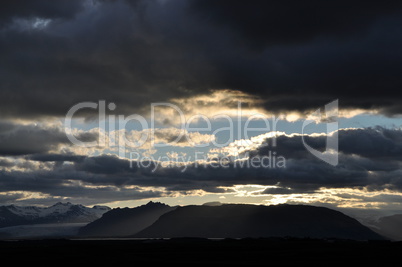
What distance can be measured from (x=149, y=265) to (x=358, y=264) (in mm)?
65844

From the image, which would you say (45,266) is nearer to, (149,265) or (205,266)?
(149,265)

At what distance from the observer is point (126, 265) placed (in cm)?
16550

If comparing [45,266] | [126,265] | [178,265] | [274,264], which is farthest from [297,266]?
[45,266]

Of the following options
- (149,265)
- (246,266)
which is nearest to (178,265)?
(149,265)

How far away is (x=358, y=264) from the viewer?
6412 inches

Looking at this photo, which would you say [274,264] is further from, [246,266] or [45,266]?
[45,266]

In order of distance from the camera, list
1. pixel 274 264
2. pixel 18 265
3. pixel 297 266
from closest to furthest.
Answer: pixel 297 266 < pixel 274 264 < pixel 18 265

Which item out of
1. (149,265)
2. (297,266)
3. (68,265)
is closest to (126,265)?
(149,265)

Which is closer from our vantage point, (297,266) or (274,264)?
(297,266)

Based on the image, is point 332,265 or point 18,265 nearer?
point 332,265

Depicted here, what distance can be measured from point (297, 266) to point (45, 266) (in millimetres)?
82314

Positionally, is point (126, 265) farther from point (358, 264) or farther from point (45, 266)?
point (358, 264)

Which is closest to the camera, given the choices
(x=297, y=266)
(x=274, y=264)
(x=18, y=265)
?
(x=297, y=266)

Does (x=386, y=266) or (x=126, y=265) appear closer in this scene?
(x=386, y=266)
